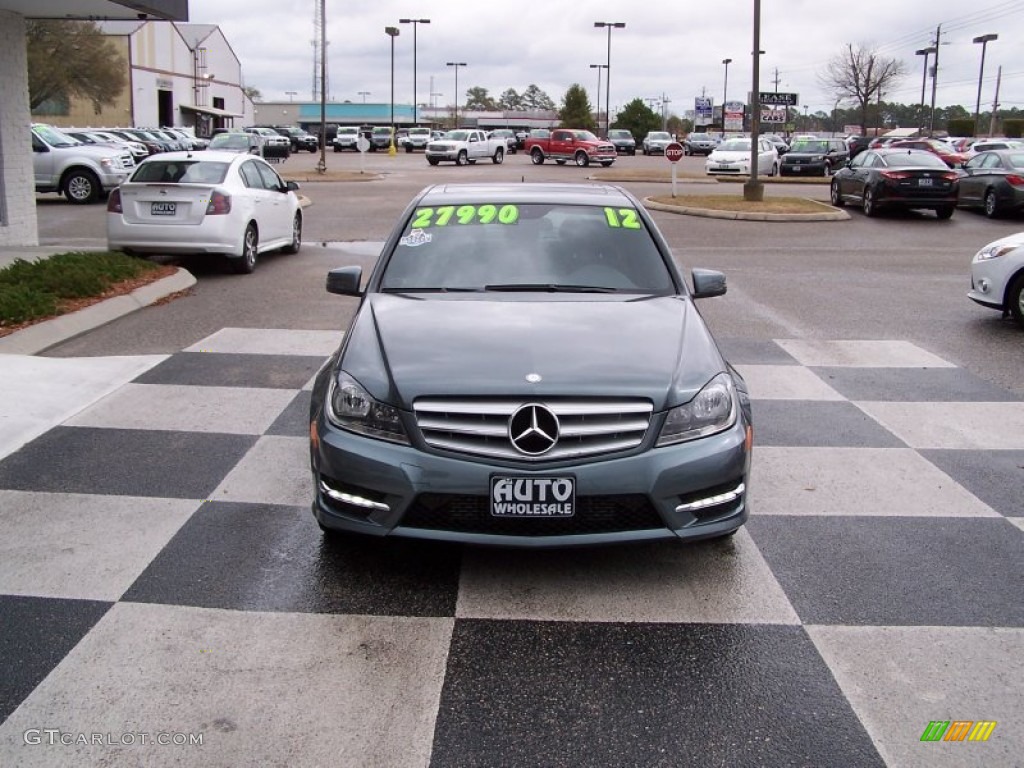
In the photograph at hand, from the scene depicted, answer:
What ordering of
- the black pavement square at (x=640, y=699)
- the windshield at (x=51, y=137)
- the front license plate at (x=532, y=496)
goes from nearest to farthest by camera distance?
the black pavement square at (x=640, y=699) → the front license plate at (x=532, y=496) → the windshield at (x=51, y=137)

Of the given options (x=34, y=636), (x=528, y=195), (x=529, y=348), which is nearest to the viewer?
→ (x=34, y=636)

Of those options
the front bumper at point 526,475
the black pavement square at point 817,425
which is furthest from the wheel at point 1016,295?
the front bumper at point 526,475

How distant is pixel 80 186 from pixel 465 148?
27202mm

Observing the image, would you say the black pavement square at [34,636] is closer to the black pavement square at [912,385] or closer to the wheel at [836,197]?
the black pavement square at [912,385]

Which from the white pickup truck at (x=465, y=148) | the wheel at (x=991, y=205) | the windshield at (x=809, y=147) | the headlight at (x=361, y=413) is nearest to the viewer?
the headlight at (x=361, y=413)

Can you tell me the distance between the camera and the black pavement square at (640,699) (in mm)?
3312

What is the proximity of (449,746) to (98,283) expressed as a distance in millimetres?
8974

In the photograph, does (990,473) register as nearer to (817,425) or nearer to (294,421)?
(817,425)

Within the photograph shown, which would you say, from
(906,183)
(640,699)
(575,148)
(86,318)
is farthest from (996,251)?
(575,148)

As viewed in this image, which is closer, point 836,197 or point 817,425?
point 817,425

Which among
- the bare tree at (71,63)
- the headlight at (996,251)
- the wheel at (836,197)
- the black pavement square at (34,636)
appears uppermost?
the bare tree at (71,63)

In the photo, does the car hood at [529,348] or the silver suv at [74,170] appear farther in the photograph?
the silver suv at [74,170]

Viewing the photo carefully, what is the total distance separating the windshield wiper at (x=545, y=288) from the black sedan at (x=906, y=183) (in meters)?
19.6

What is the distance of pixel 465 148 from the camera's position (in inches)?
1965
